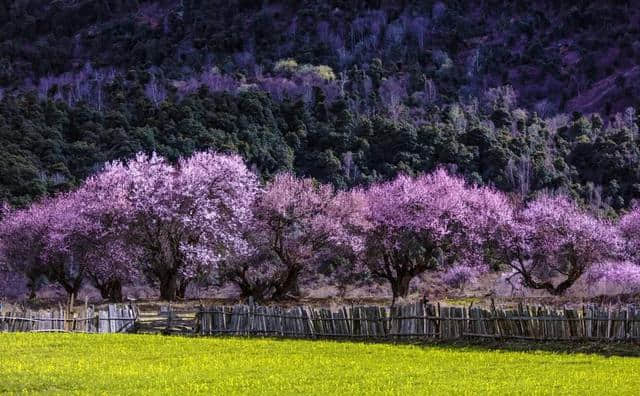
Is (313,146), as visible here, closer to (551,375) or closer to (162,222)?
(162,222)

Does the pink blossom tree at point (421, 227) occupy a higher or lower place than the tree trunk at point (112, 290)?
higher

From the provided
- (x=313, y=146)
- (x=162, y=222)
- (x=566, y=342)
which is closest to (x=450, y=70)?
(x=313, y=146)

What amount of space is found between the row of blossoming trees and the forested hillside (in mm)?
18339

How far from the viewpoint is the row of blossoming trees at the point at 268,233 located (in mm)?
53719

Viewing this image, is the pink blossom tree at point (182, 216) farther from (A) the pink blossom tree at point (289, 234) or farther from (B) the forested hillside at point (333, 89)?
(B) the forested hillside at point (333, 89)

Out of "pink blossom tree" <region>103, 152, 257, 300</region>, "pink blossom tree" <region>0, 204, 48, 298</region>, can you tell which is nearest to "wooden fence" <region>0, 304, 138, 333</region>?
"pink blossom tree" <region>103, 152, 257, 300</region>

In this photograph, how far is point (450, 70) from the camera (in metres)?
133

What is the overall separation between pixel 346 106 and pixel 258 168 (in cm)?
2407

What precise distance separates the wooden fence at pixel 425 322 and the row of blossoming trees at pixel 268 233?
1351 cm

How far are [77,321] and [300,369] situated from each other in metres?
19.9

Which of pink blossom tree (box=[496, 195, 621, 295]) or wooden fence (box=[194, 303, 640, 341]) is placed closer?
wooden fence (box=[194, 303, 640, 341])

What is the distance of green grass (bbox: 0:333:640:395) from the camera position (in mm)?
21500

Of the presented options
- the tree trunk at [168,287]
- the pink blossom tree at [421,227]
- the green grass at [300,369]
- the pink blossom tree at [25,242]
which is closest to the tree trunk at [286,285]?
the pink blossom tree at [421,227]

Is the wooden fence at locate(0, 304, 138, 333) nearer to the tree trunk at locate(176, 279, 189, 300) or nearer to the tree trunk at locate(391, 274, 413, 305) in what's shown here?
the tree trunk at locate(176, 279, 189, 300)
